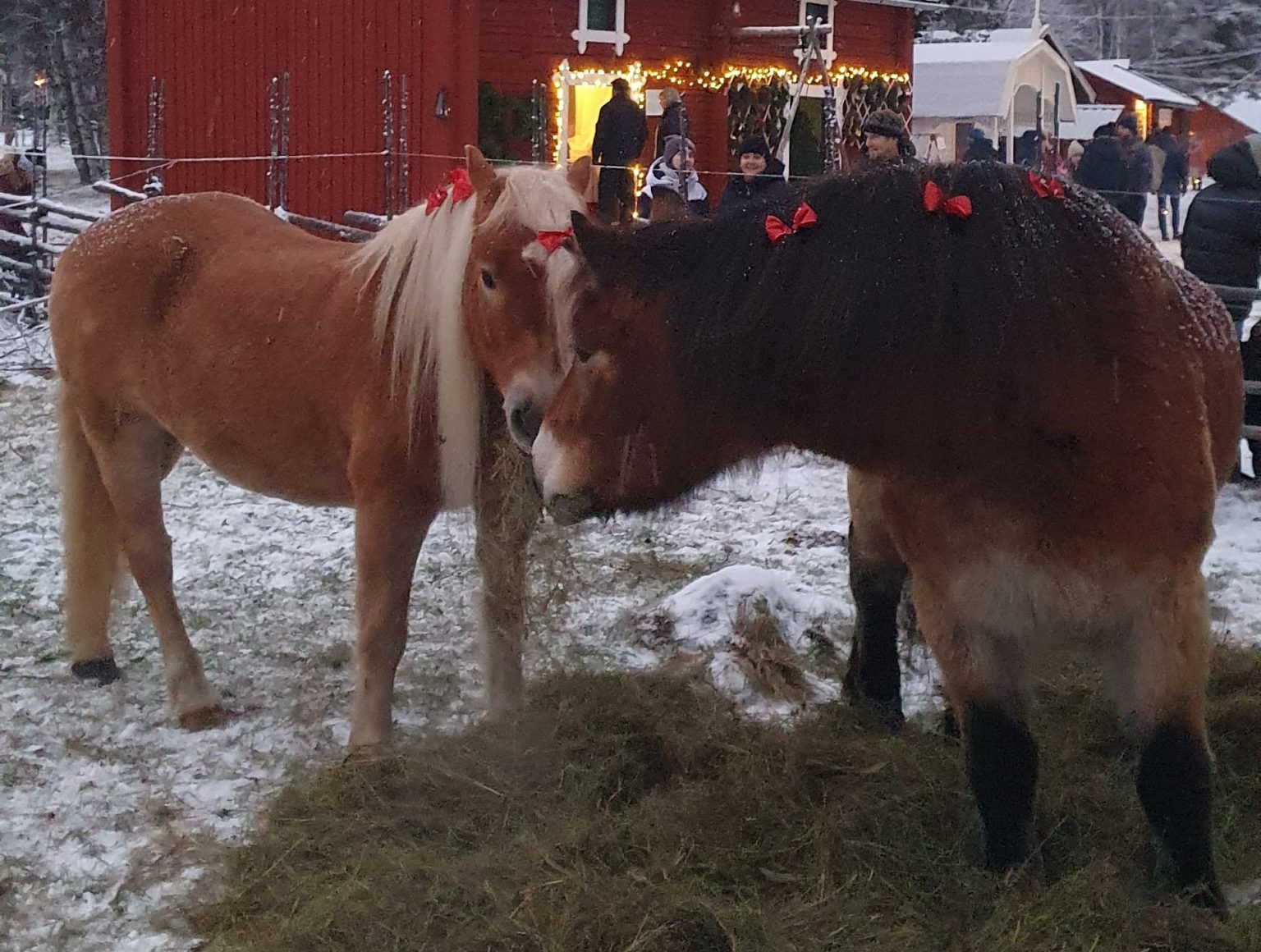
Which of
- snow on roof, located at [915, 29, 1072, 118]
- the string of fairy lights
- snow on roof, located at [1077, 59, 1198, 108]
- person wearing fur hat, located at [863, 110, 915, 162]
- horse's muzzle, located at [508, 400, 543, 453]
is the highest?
snow on roof, located at [1077, 59, 1198, 108]

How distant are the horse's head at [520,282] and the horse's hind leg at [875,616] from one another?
113 centimetres

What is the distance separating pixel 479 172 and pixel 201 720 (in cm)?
209

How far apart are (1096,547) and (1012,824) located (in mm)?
781

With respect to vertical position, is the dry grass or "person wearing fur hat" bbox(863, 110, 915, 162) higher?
"person wearing fur hat" bbox(863, 110, 915, 162)

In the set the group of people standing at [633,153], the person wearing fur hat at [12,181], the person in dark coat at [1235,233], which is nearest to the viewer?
the person in dark coat at [1235,233]

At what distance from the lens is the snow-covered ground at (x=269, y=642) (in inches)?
134

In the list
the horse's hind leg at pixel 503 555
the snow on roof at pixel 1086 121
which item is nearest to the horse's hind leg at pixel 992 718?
the horse's hind leg at pixel 503 555

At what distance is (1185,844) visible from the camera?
2.83 metres

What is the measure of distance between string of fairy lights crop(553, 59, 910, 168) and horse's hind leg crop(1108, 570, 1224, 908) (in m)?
13.1

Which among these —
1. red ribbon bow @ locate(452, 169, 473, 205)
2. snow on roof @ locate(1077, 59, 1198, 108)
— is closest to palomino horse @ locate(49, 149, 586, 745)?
red ribbon bow @ locate(452, 169, 473, 205)

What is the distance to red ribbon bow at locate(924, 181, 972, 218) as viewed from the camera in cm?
263

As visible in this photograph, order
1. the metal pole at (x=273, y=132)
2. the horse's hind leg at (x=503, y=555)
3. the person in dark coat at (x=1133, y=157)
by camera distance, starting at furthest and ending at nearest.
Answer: the metal pole at (x=273, y=132), the person in dark coat at (x=1133, y=157), the horse's hind leg at (x=503, y=555)

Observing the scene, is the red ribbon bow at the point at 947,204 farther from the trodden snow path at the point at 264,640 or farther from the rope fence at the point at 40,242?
the rope fence at the point at 40,242

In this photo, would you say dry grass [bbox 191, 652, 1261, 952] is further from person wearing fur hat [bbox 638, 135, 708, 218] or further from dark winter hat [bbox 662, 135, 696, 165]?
dark winter hat [bbox 662, 135, 696, 165]
